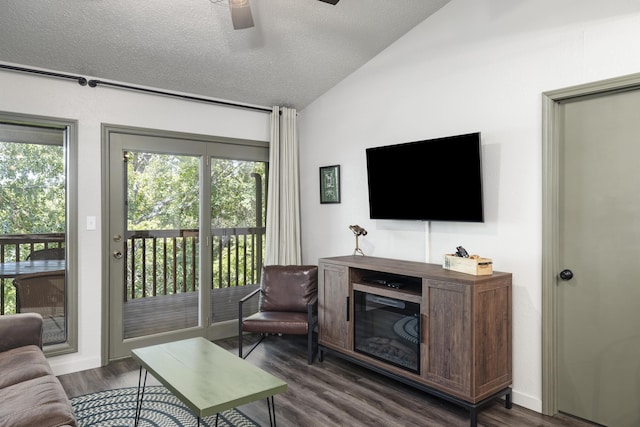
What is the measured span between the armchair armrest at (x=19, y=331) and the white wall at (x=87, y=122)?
2.58 ft

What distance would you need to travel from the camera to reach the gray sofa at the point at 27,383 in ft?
6.15

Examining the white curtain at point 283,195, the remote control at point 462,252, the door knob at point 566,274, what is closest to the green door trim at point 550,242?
the door knob at point 566,274

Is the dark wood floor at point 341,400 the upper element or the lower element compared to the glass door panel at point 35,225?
lower

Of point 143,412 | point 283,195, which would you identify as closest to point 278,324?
point 143,412

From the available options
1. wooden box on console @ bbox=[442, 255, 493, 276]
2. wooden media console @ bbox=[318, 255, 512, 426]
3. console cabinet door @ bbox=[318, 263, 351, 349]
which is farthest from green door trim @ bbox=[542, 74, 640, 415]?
console cabinet door @ bbox=[318, 263, 351, 349]

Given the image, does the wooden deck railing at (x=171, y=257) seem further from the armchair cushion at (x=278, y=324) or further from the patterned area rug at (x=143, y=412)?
the patterned area rug at (x=143, y=412)

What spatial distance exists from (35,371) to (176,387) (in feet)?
2.79

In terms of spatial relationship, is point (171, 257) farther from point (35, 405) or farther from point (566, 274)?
point (566, 274)

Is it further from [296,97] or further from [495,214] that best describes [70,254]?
[495,214]

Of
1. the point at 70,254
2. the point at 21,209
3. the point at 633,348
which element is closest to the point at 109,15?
the point at 21,209

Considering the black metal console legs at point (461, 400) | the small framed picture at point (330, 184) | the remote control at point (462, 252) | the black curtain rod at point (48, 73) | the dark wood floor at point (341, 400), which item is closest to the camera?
the black metal console legs at point (461, 400)

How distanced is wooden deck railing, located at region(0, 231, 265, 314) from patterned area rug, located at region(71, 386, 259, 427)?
Result: 108 cm

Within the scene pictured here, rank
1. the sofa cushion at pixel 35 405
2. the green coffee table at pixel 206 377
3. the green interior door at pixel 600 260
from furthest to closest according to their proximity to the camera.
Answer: the green interior door at pixel 600 260 → the green coffee table at pixel 206 377 → the sofa cushion at pixel 35 405

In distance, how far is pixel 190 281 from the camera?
168 inches
